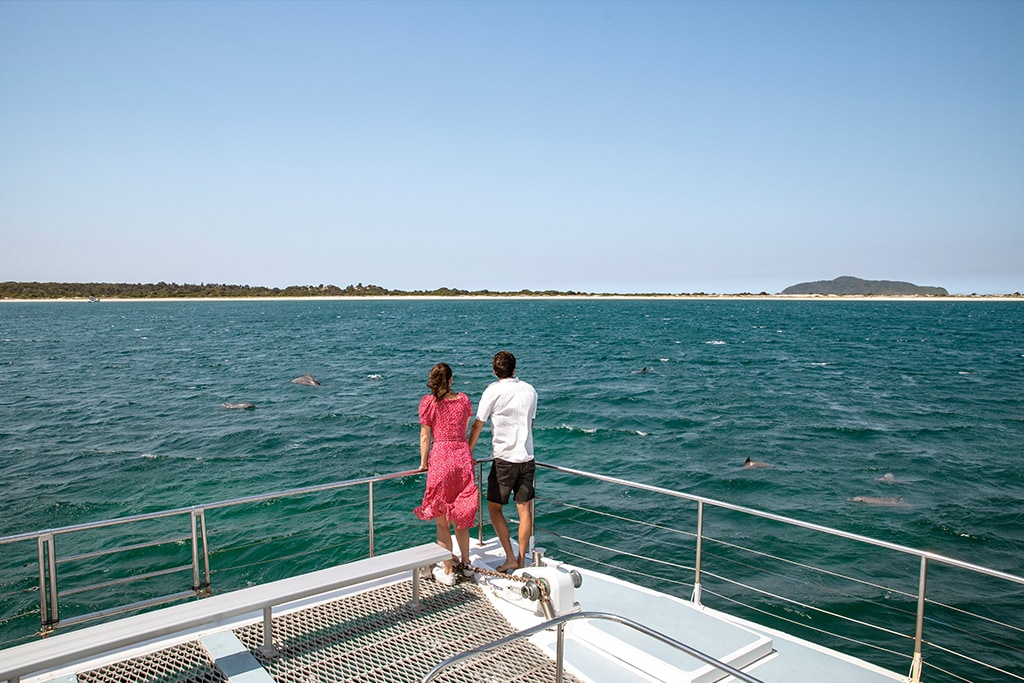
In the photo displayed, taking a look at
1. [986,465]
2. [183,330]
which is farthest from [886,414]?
[183,330]

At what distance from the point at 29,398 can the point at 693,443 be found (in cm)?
3259

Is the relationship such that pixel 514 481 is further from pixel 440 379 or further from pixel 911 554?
pixel 911 554

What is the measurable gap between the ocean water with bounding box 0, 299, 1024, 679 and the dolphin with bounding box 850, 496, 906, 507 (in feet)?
0.92

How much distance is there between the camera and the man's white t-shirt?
5824 millimetres

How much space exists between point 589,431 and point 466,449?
19867 millimetres

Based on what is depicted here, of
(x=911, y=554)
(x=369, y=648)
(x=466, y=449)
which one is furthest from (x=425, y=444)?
(x=911, y=554)

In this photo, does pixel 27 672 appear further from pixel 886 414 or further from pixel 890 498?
pixel 886 414

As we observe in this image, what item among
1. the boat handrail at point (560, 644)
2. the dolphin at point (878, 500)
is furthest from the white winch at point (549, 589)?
the dolphin at point (878, 500)

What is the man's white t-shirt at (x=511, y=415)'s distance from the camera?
5824 millimetres

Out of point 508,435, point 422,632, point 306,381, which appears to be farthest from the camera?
point 306,381

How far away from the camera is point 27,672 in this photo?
3762 millimetres

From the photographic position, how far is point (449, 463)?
579 centimetres

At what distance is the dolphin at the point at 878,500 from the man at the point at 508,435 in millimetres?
14383

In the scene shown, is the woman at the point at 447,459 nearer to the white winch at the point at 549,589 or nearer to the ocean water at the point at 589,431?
the white winch at the point at 549,589
